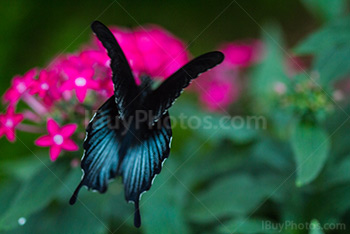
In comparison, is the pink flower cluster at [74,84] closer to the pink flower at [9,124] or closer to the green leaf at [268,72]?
the pink flower at [9,124]

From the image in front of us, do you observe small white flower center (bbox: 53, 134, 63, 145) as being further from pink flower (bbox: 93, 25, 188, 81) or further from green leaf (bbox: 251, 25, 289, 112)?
green leaf (bbox: 251, 25, 289, 112)

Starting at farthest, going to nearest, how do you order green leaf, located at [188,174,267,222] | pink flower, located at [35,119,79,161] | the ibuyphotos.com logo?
1. green leaf, located at [188,174,267,222]
2. the ibuyphotos.com logo
3. pink flower, located at [35,119,79,161]

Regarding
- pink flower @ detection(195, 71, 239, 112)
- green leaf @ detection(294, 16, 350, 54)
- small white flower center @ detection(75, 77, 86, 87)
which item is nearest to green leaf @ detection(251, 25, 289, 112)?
pink flower @ detection(195, 71, 239, 112)

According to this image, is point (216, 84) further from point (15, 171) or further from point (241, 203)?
point (15, 171)

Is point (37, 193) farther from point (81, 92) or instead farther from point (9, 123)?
point (81, 92)

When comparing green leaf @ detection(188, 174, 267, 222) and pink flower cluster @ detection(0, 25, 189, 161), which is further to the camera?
green leaf @ detection(188, 174, 267, 222)

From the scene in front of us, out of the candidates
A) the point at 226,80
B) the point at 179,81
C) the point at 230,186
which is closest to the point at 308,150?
the point at 230,186
